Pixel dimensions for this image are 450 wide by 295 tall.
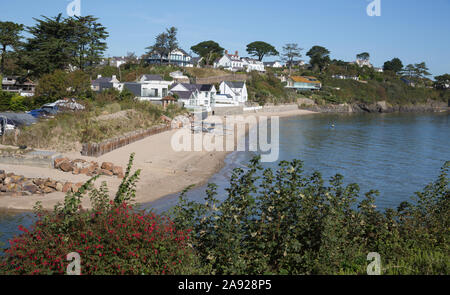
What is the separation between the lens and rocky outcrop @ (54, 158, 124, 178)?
21.8 m

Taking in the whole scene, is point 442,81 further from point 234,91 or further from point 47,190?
point 47,190

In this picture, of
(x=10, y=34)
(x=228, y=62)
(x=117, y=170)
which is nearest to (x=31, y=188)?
(x=117, y=170)

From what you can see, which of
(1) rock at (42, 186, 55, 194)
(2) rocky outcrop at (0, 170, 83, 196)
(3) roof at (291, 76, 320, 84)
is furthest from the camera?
(3) roof at (291, 76, 320, 84)

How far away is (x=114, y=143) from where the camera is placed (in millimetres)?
29562

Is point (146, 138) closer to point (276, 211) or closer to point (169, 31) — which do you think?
point (276, 211)

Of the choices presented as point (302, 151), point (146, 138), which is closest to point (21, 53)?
point (146, 138)

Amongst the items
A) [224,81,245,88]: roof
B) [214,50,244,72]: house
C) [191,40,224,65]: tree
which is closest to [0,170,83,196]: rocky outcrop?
[224,81,245,88]: roof

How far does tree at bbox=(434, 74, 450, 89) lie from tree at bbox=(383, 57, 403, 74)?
1719 centimetres

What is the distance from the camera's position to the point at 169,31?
96.9 m

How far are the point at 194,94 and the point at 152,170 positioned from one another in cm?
4301

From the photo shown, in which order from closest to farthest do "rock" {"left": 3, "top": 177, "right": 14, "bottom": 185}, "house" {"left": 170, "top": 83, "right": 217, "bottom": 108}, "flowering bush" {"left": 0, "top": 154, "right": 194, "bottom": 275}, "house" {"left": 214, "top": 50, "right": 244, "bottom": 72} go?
"flowering bush" {"left": 0, "top": 154, "right": 194, "bottom": 275} → "rock" {"left": 3, "top": 177, "right": 14, "bottom": 185} → "house" {"left": 170, "top": 83, "right": 217, "bottom": 108} → "house" {"left": 214, "top": 50, "right": 244, "bottom": 72}

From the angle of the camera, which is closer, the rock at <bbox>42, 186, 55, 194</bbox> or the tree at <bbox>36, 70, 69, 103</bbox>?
the rock at <bbox>42, 186, 55, 194</bbox>

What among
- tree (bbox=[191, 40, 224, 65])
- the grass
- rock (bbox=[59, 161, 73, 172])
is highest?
tree (bbox=[191, 40, 224, 65])

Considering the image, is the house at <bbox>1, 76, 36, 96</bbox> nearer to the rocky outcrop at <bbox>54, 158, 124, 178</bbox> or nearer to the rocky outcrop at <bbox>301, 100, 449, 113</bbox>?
the rocky outcrop at <bbox>54, 158, 124, 178</bbox>
